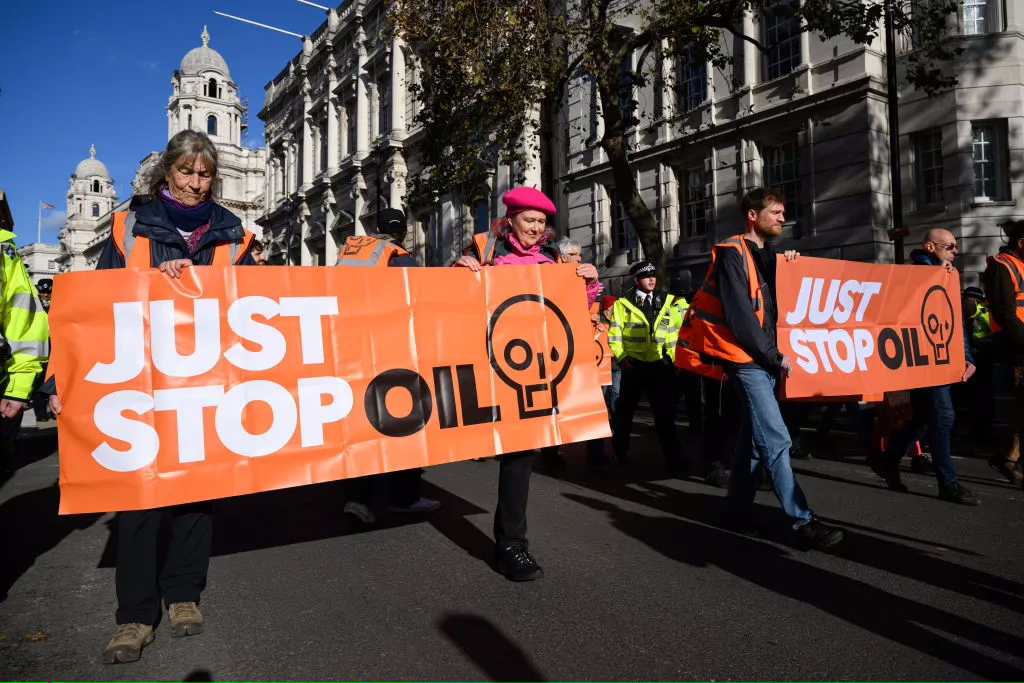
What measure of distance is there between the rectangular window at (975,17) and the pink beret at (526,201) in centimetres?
1779

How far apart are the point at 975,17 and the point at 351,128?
32.2 meters

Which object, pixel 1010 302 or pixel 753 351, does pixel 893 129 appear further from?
pixel 753 351

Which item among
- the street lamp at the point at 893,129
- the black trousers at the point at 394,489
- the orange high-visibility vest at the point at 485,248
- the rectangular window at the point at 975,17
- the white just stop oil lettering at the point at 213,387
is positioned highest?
the rectangular window at the point at 975,17

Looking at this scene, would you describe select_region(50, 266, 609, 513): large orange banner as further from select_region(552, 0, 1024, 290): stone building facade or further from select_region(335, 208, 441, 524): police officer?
select_region(552, 0, 1024, 290): stone building facade

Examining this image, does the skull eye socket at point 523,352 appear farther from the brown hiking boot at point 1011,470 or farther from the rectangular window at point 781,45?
the rectangular window at point 781,45

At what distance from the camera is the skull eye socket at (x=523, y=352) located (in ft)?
14.0

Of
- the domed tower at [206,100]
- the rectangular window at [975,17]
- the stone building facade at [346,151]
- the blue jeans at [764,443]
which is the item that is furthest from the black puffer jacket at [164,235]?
the domed tower at [206,100]

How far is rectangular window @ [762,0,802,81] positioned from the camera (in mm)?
19484

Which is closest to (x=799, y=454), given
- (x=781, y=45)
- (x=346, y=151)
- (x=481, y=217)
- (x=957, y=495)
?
(x=957, y=495)

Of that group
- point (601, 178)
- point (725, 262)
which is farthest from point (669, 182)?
point (725, 262)

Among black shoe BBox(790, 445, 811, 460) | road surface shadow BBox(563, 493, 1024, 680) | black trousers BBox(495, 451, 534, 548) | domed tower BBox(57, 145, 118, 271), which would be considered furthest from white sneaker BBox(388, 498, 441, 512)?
domed tower BBox(57, 145, 118, 271)

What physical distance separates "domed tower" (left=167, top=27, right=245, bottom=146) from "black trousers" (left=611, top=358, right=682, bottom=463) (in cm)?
9746

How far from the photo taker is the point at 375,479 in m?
5.70

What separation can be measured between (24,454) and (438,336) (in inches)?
329
